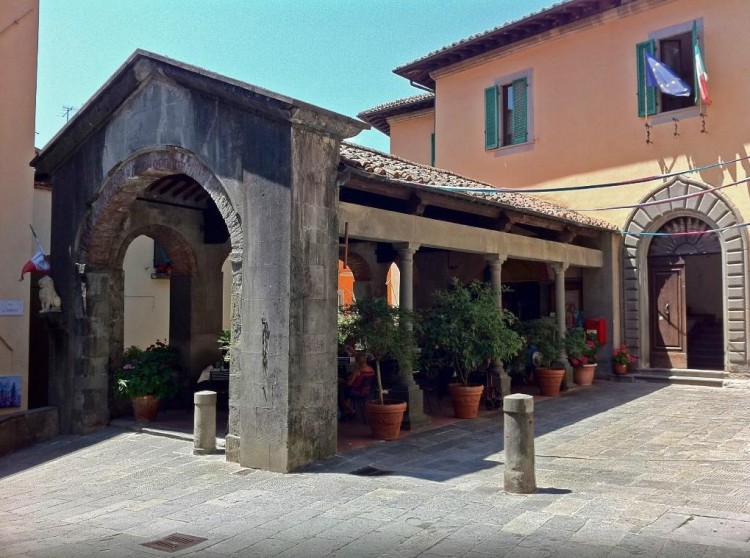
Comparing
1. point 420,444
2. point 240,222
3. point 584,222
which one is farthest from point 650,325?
point 240,222

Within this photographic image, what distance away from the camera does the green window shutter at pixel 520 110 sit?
52.5ft

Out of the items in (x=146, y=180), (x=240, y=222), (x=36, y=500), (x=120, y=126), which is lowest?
(x=36, y=500)

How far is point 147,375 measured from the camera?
32.0ft

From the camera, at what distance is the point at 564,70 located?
1521cm

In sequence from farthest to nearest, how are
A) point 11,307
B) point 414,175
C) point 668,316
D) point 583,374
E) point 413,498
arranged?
point 668,316, point 583,374, point 11,307, point 414,175, point 413,498

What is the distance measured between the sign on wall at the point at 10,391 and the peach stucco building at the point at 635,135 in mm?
11423

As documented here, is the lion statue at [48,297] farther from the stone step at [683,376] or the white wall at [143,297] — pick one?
the stone step at [683,376]

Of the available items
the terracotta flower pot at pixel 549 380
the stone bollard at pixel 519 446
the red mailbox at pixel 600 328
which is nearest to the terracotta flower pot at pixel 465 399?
the terracotta flower pot at pixel 549 380

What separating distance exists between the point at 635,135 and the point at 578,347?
16.2 feet

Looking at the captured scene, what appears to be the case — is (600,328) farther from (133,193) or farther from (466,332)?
(133,193)

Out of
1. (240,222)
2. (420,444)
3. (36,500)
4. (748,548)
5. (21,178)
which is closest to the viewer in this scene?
(748,548)

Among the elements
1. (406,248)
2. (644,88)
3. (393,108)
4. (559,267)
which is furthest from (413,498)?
(393,108)

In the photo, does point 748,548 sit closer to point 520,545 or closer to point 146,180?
point 520,545

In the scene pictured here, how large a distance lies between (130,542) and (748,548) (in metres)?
4.47
